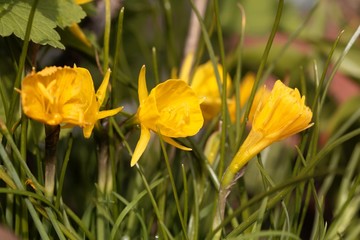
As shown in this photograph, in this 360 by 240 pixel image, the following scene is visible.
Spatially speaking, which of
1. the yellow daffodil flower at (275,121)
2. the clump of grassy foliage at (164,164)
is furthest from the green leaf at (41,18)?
the yellow daffodil flower at (275,121)

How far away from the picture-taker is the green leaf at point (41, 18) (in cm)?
45

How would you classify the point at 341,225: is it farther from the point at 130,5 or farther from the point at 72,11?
the point at 130,5

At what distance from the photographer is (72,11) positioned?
0.50 metres

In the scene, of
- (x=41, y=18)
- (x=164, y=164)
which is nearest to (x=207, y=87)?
(x=164, y=164)

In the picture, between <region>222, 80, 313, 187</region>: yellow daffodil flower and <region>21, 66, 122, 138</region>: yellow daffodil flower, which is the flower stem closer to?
<region>21, 66, 122, 138</region>: yellow daffodil flower

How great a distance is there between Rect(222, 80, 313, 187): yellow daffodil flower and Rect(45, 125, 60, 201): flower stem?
12 centimetres

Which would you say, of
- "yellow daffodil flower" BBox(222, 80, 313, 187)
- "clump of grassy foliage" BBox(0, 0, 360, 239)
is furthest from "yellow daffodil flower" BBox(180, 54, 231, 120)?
"yellow daffodil flower" BBox(222, 80, 313, 187)

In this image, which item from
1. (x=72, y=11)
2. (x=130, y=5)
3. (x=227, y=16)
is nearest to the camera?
(x=72, y=11)

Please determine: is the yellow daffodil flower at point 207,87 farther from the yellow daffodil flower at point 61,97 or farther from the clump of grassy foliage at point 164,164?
the yellow daffodil flower at point 61,97

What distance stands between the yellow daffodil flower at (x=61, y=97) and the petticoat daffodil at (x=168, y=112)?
0.09ft

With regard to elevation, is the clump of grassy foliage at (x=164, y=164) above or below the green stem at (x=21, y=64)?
below

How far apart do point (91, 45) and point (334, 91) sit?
0.50m

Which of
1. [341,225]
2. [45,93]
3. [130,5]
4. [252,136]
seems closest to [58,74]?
[45,93]

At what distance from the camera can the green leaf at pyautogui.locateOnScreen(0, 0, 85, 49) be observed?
0.45 metres
